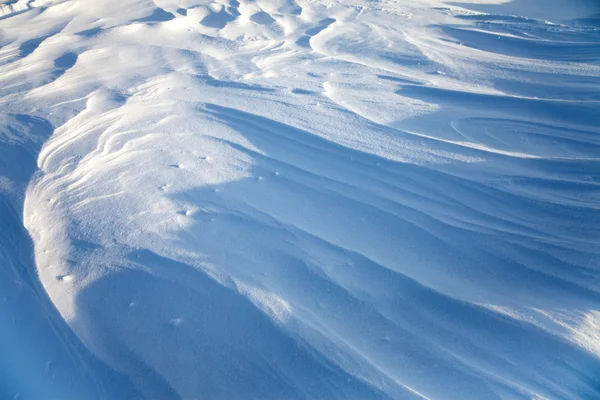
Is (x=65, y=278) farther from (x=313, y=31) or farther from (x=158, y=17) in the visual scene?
(x=158, y=17)

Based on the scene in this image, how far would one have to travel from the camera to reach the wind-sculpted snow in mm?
1477

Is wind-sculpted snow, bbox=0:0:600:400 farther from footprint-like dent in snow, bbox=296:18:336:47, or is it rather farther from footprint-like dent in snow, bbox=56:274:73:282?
footprint-like dent in snow, bbox=296:18:336:47

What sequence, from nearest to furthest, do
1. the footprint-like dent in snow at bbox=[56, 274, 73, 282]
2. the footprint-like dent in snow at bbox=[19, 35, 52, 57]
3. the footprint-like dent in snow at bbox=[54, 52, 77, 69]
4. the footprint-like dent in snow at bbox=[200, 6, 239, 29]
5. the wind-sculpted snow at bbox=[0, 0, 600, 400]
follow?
the wind-sculpted snow at bbox=[0, 0, 600, 400] < the footprint-like dent in snow at bbox=[56, 274, 73, 282] < the footprint-like dent in snow at bbox=[54, 52, 77, 69] < the footprint-like dent in snow at bbox=[19, 35, 52, 57] < the footprint-like dent in snow at bbox=[200, 6, 239, 29]

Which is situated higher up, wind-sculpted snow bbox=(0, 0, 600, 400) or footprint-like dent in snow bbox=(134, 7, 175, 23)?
footprint-like dent in snow bbox=(134, 7, 175, 23)

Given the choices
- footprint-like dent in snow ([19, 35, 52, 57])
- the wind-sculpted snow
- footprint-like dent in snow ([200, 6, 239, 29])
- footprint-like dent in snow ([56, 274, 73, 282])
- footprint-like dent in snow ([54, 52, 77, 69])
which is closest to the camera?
the wind-sculpted snow

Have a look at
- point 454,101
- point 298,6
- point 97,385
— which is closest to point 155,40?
point 298,6

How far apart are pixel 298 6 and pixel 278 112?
2893 millimetres

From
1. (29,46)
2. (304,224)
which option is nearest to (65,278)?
(304,224)

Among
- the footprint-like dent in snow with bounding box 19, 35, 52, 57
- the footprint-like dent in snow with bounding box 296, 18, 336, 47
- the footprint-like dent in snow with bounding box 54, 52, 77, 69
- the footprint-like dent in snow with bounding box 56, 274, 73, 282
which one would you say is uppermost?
the footprint-like dent in snow with bounding box 296, 18, 336, 47

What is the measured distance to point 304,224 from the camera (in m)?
2.04

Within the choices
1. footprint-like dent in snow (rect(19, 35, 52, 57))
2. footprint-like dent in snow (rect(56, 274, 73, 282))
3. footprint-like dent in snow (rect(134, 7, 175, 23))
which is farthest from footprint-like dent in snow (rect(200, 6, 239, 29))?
footprint-like dent in snow (rect(56, 274, 73, 282))

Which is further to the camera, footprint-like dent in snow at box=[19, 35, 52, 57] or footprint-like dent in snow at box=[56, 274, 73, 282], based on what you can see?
footprint-like dent in snow at box=[19, 35, 52, 57]

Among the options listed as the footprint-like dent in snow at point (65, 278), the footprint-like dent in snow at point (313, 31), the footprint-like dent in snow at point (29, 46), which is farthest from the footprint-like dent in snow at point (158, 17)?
the footprint-like dent in snow at point (65, 278)

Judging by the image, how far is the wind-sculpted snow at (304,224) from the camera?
4.84ft
